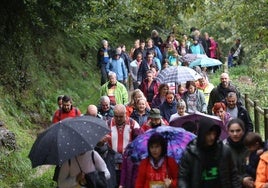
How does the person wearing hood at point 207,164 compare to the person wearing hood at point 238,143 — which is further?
the person wearing hood at point 238,143

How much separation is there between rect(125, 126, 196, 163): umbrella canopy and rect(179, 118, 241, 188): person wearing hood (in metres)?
0.78

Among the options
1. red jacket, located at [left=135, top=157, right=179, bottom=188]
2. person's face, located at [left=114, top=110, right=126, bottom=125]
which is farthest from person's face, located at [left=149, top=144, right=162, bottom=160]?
person's face, located at [left=114, top=110, right=126, bottom=125]

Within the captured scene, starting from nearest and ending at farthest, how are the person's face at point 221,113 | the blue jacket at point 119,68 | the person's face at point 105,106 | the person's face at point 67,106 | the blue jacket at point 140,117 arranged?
the person's face at point 221,113 → the blue jacket at point 140,117 → the person's face at point 67,106 → the person's face at point 105,106 → the blue jacket at point 119,68

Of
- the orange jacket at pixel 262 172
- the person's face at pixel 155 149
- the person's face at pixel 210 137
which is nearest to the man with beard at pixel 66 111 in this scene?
the person's face at pixel 155 149


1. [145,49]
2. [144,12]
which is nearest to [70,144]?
[144,12]

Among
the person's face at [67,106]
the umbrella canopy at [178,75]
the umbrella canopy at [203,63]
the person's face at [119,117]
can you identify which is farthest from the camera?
the umbrella canopy at [203,63]

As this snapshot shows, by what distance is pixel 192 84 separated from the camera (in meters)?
13.0

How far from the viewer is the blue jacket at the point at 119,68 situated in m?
18.6

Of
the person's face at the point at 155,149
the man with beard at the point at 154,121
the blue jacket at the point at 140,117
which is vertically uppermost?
the blue jacket at the point at 140,117

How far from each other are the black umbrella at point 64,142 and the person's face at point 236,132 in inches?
63.4

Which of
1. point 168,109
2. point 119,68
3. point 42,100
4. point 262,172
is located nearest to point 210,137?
point 262,172

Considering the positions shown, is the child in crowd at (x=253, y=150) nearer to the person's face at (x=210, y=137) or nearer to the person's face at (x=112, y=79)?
the person's face at (x=210, y=137)

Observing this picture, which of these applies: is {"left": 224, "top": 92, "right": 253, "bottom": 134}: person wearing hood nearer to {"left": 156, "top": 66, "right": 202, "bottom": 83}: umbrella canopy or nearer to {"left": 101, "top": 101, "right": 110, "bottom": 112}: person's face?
{"left": 101, "top": 101, "right": 110, "bottom": 112}: person's face

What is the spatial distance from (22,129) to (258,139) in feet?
27.2
